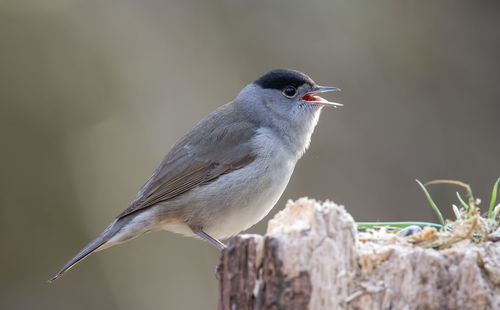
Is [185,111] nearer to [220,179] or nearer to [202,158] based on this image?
[202,158]

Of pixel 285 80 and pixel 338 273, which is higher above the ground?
pixel 285 80

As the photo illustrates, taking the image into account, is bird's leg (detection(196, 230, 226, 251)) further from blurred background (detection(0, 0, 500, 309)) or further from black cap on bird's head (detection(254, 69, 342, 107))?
blurred background (detection(0, 0, 500, 309))

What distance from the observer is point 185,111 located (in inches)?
345

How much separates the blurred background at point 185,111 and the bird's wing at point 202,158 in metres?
3.36

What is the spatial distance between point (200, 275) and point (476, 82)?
468 cm

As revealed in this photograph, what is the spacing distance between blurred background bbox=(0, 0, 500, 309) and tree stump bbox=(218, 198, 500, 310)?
5.40 metres

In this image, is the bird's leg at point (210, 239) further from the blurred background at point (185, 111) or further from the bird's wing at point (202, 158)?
the blurred background at point (185, 111)

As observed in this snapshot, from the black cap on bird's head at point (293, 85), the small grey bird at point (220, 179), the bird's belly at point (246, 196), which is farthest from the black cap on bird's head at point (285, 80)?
the bird's belly at point (246, 196)

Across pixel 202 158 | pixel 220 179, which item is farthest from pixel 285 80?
pixel 220 179

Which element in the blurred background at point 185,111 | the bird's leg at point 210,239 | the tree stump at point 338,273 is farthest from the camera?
the blurred background at point 185,111

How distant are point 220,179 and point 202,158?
290 mm

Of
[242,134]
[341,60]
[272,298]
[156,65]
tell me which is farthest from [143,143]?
[272,298]

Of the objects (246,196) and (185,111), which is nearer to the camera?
(246,196)

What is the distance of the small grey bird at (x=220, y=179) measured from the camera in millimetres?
4465
